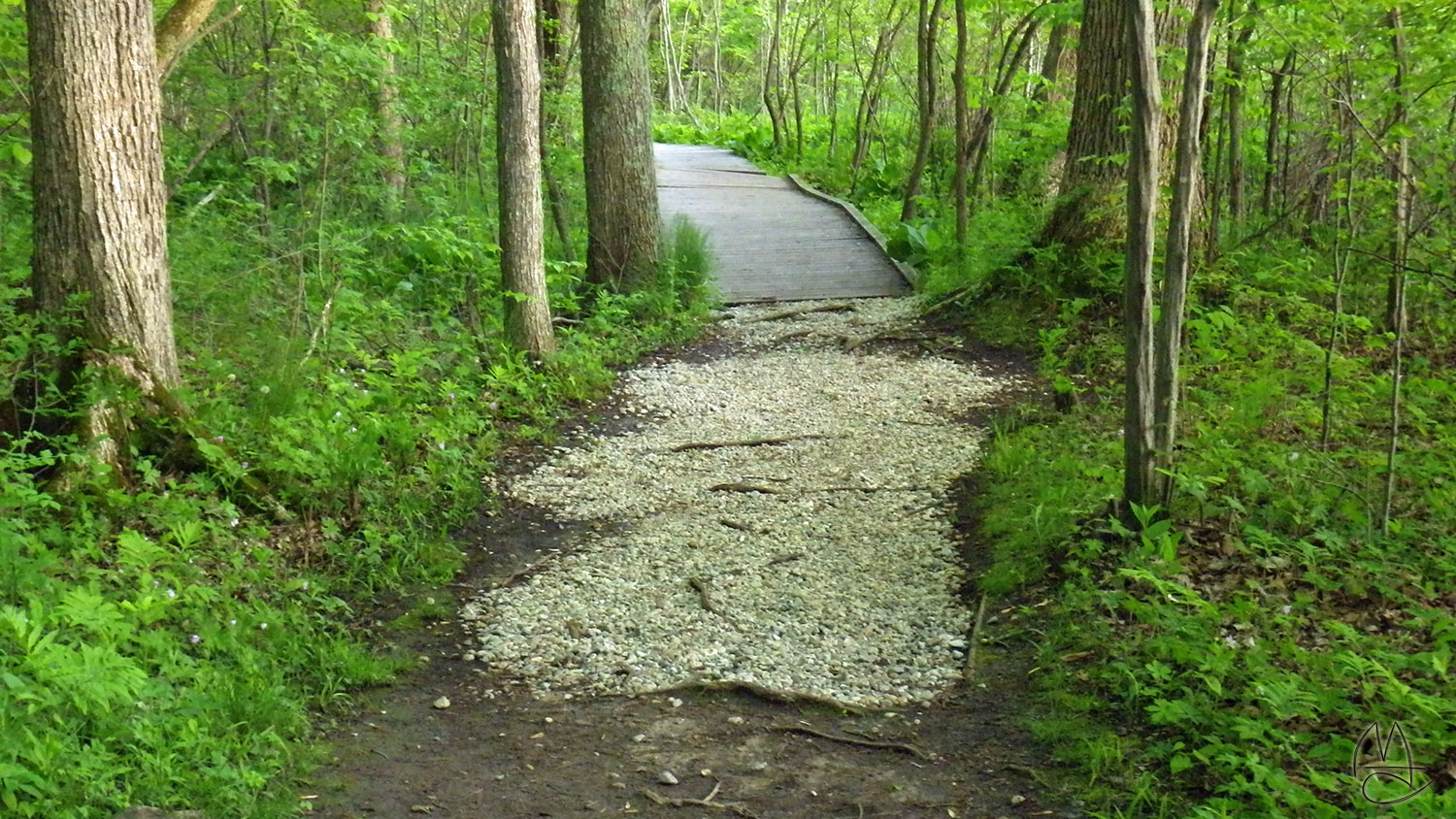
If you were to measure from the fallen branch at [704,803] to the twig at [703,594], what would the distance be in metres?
1.47

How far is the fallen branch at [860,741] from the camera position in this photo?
412 cm

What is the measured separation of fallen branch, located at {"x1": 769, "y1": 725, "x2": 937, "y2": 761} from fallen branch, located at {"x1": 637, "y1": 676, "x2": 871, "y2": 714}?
20cm

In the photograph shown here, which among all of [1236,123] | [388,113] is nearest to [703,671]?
[1236,123]

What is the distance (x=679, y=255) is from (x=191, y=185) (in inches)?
177

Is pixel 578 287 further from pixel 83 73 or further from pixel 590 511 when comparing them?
pixel 83 73

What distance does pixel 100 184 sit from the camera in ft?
17.3

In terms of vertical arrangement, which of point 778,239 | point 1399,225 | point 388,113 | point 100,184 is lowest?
point 778,239

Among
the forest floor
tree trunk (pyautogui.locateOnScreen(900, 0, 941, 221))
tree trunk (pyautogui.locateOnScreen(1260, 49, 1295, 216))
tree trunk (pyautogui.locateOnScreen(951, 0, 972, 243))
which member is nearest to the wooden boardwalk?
tree trunk (pyautogui.locateOnScreen(900, 0, 941, 221))

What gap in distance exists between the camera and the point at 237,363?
22.4 ft

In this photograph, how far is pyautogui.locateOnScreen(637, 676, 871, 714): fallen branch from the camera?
14.7 ft

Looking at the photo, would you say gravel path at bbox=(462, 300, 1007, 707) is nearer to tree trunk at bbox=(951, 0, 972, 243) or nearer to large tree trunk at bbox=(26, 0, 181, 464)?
large tree trunk at bbox=(26, 0, 181, 464)

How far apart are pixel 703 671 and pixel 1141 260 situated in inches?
106

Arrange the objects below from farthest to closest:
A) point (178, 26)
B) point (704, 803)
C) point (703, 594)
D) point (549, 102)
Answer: point (549, 102) → point (178, 26) → point (703, 594) → point (704, 803)

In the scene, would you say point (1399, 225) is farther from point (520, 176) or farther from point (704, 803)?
point (520, 176)
